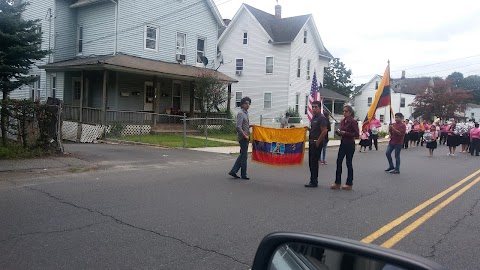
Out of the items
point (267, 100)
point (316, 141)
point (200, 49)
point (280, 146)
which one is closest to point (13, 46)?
point (280, 146)

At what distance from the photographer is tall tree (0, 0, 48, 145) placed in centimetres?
1189

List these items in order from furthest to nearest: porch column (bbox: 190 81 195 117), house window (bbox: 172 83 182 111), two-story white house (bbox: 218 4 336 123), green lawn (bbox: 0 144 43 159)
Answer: two-story white house (bbox: 218 4 336 123), house window (bbox: 172 83 182 111), porch column (bbox: 190 81 195 117), green lawn (bbox: 0 144 43 159)

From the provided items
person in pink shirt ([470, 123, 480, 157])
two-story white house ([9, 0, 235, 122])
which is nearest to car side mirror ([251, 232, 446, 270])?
two-story white house ([9, 0, 235, 122])

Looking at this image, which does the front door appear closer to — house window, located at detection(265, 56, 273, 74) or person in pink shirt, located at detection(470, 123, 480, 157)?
house window, located at detection(265, 56, 273, 74)

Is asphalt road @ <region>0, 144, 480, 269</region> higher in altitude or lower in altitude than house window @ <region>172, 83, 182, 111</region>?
lower

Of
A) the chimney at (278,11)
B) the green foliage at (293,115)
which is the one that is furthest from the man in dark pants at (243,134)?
the chimney at (278,11)

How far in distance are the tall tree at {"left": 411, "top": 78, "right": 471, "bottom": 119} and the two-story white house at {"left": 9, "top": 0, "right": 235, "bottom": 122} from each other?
38414 millimetres

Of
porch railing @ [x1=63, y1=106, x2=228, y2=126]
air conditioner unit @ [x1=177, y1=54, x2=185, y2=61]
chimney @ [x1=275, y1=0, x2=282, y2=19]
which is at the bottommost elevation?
porch railing @ [x1=63, y1=106, x2=228, y2=126]

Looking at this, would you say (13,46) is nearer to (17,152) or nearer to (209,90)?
(17,152)

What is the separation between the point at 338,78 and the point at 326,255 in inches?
3044

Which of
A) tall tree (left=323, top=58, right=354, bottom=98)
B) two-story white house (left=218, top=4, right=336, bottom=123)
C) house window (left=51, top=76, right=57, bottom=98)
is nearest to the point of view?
house window (left=51, top=76, right=57, bottom=98)

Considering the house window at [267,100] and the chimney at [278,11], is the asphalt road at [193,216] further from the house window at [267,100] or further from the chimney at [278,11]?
the chimney at [278,11]

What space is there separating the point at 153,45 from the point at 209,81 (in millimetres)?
4293

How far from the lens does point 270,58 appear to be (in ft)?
119
